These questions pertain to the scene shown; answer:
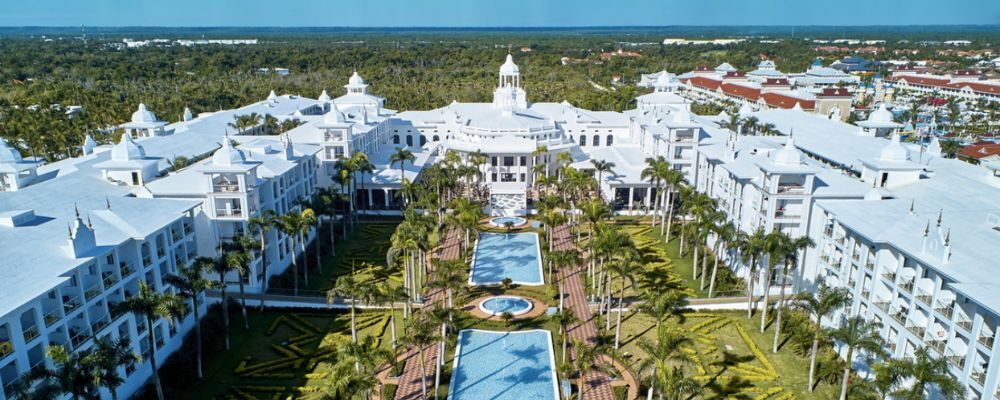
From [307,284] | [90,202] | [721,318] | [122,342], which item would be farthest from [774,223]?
[90,202]

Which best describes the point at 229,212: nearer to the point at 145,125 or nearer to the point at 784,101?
the point at 145,125

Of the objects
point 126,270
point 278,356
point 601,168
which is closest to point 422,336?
point 278,356

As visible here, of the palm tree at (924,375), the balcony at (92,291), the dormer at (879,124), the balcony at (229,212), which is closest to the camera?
the palm tree at (924,375)

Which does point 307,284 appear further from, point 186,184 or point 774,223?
point 774,223

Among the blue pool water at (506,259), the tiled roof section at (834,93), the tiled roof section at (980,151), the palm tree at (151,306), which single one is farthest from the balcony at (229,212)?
the tiled roof section at (834,93)

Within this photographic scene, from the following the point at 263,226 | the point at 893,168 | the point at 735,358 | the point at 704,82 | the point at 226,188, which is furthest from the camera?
the point at 704,82

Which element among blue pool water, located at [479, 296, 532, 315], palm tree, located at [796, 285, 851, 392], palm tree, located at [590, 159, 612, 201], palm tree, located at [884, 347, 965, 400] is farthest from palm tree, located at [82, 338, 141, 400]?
palm tree, located at [590, 159, 612, 201]

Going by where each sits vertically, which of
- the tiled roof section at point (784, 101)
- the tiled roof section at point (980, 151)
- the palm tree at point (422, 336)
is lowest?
the palm tree at point (422, 336)

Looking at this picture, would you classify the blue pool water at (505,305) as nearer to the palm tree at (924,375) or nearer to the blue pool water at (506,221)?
the blue pool water at (506,221)
